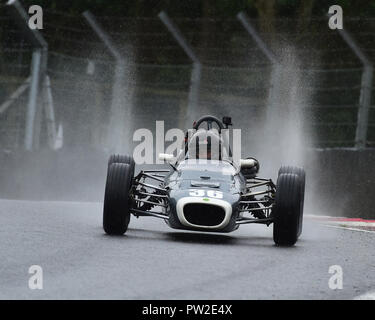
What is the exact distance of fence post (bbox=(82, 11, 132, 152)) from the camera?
19531 mm

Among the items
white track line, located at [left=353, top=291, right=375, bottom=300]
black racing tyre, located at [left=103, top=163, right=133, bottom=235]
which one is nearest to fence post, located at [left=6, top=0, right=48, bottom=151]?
black racing tyre, located at [left=103, top=163, right=133, bottom=235]

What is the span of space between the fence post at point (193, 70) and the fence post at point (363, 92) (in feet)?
9.04

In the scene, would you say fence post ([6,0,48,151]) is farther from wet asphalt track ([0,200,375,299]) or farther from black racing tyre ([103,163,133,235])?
black racing tyre ([103,163,133,235])

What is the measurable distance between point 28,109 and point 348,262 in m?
10.0

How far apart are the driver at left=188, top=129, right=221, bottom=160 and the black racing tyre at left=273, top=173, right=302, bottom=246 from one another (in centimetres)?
145

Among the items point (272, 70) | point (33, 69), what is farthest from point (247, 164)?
point (33, 69)

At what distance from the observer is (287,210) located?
10.9 m

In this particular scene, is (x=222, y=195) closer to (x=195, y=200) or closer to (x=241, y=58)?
(x=195, y=200)

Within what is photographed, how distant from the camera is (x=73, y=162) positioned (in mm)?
19125

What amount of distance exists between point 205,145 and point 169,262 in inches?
137

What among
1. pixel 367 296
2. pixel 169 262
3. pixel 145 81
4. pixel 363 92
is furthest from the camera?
pixel 145 81

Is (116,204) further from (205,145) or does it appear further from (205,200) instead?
(205,145)

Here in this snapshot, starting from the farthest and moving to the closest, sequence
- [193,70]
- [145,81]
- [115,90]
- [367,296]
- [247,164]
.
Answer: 1. [145,81]
2. [115,90]
3. [193,70]
4. [247,164]
5. [367,296]

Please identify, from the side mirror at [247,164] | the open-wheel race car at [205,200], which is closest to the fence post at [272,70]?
the side mirror at [247,164]
